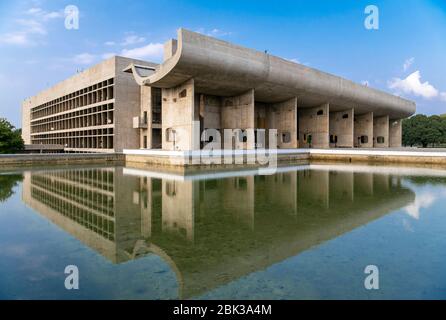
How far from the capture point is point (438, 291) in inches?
134

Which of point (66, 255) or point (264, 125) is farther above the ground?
point (264, 125)

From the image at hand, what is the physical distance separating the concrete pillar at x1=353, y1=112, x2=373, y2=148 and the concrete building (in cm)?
15

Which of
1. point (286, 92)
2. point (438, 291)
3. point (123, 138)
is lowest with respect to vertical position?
point (438, 291)

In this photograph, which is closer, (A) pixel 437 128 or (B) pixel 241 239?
(B) pixel 241 239

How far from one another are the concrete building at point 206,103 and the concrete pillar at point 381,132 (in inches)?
8.7

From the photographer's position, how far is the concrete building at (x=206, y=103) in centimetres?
2309

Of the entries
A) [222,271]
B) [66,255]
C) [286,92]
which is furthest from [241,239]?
[286,92]

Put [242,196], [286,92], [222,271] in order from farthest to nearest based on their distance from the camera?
[286,92]
[242,196]
[222,271]

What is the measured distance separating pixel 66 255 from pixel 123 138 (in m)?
29.8

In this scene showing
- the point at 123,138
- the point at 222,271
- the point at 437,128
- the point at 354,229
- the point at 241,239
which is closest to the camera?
the point at 222,271

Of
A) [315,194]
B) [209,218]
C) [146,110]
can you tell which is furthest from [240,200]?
[146,110]

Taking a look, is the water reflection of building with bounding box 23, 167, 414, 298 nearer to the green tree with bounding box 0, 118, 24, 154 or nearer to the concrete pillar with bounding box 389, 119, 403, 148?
the green tree with bounding box 0, 118, 24, 154

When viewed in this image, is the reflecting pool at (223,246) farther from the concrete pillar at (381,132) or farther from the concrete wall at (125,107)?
the concrete pillar at (381,132)

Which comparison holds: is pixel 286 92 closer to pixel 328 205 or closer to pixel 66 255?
pixel 328 205
